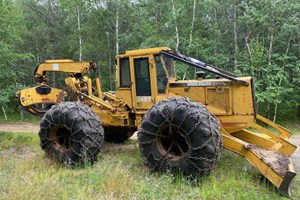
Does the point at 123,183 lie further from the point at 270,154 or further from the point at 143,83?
the point at 143,83

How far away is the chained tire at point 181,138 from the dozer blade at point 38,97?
3.69 metres

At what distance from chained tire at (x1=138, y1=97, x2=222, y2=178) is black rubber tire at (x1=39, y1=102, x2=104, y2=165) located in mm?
1199

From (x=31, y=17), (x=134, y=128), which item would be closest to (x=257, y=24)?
(x=134, y=128)

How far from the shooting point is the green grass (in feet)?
17.0

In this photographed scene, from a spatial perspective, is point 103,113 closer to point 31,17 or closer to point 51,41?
point 51,41

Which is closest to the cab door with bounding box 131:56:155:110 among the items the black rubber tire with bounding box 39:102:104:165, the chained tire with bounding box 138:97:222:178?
the black rubber tire with bounding box 39:102:104:165

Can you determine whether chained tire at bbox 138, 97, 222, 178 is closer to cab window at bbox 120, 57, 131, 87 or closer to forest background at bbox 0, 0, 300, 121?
cab window at bbox 120, 57, 131, 87

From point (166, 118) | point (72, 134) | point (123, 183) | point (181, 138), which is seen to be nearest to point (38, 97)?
point (72, 134)

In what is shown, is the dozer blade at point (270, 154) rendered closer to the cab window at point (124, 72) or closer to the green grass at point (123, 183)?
the green grass at point (123, 183)

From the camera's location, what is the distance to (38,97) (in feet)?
31.6

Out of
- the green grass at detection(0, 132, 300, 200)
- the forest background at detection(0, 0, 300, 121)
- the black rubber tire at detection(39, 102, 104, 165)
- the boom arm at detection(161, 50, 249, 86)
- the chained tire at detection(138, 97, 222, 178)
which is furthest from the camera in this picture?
the forest background at detection(0, 0, 300, 121)

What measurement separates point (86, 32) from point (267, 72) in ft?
39.6

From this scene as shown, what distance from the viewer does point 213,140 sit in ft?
20.2

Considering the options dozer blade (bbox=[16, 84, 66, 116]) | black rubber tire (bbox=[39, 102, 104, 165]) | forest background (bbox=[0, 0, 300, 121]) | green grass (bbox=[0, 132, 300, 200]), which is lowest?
green grass (bbox=[0, 132, 300, 200])
